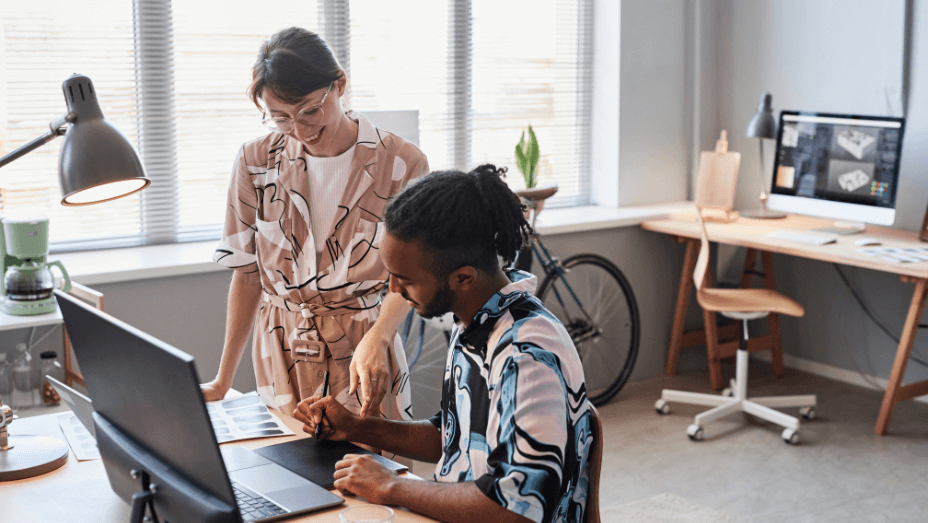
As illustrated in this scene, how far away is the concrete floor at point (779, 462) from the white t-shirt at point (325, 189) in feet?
5.42

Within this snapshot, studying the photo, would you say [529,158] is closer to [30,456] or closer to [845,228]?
[845,228]

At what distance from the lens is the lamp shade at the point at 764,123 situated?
162 inches

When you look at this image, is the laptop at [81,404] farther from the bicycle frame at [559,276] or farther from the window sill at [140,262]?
the bicycle frame at [559,276]

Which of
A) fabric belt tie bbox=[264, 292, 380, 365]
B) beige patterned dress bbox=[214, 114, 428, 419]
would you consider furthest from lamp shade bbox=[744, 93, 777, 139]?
fabric belt tie bbox=[264, 292, 380, 365]

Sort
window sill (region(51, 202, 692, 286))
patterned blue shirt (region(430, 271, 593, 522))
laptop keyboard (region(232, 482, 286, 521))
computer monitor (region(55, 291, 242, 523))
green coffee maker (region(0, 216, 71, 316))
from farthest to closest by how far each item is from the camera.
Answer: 1. window sill (region(51, 202, 692, 286))
2. green coffee maker (region(0, 216, 71, 316))
3. laptop keyboard (region(232, 482, 286, 521))
4. patterned blue shirt (region(430, 271, 593, 522))
5. computer monitor (region(55, 291, 242, 523))

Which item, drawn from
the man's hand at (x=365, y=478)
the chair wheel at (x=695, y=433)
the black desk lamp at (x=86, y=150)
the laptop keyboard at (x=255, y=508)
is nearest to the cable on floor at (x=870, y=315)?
the chair wheel at (x=695, y=433)

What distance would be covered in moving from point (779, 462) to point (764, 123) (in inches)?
61.3

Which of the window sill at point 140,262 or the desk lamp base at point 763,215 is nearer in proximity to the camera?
the window sill at point 140,262

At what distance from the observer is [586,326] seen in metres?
4.14

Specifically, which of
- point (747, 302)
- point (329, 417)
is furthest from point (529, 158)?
point (329, 417)

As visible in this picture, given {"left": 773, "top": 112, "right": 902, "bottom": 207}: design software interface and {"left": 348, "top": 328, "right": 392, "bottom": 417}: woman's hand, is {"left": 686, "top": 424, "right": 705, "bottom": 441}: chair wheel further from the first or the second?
{"left": 348, "top": 328, "right": 392, "bottom": 417}: woman's hand

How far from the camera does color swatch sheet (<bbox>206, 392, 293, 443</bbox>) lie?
1.66 meters

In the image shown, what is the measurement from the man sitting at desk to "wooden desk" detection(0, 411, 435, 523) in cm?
8

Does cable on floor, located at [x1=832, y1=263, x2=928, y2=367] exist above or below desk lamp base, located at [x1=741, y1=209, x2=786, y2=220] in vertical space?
below
